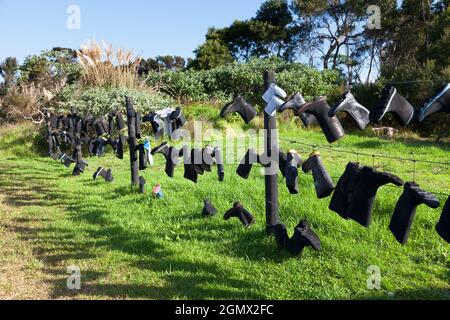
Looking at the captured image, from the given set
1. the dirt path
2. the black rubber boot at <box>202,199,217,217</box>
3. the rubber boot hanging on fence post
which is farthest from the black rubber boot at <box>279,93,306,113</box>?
the rubber boot hanging on fence post

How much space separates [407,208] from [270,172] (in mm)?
1495

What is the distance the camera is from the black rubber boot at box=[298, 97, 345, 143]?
273cm

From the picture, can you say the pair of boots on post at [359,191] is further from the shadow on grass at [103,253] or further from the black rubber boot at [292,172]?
the shadow on grass at [103,253]

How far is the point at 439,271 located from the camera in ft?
10.5

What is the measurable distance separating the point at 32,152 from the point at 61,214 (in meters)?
7.37

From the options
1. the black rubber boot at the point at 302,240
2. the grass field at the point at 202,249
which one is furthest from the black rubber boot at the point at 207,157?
the black rubber boot at the point at 302,240

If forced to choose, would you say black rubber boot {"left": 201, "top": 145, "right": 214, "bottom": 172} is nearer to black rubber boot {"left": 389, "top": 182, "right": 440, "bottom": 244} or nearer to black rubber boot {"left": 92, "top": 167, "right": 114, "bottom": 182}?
black rubber boot {"left": 389, "top": 182, "right": 440, "bottom": 244}

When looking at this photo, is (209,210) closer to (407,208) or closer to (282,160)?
(282,160)

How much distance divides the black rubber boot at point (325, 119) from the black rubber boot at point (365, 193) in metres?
0.29

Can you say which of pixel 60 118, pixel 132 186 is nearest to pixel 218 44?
pixel 60 118

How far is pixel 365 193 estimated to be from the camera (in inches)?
105

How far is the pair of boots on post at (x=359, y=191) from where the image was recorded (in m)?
2.63

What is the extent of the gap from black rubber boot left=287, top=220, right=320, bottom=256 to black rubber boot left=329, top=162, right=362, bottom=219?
450 mm

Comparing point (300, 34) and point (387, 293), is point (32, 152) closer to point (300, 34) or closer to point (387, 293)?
point (387, 293)
